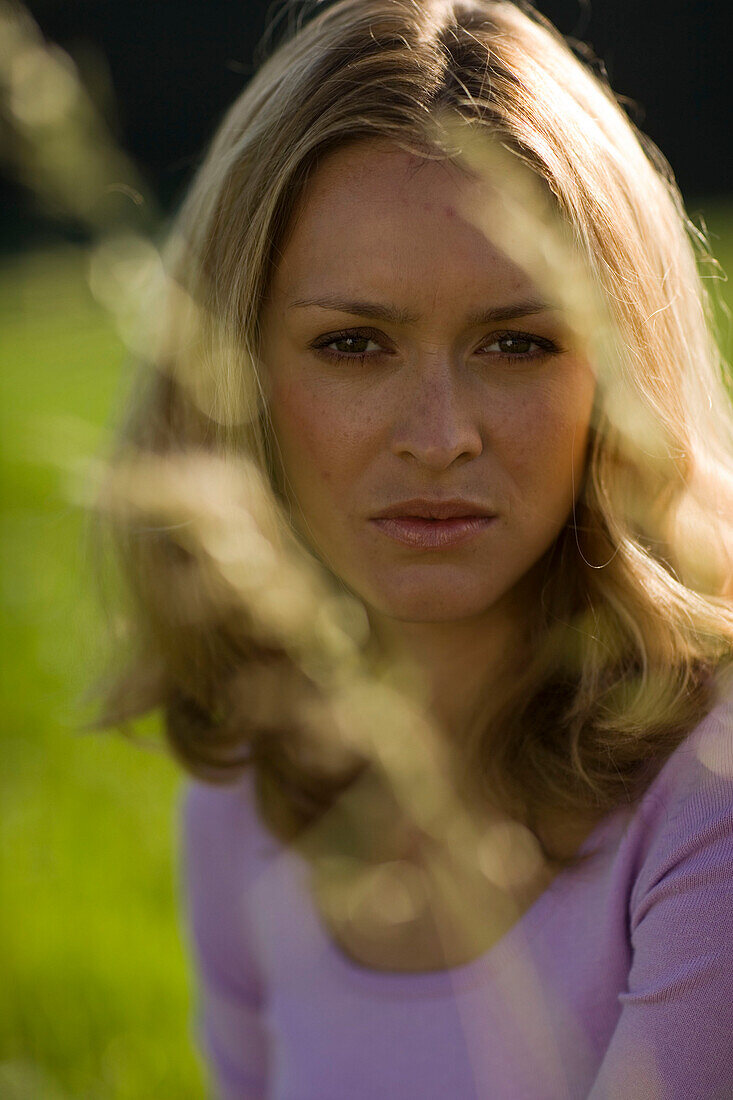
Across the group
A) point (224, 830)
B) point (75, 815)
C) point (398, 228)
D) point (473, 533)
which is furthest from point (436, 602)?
point (75, 815)

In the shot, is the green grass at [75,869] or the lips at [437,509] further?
the green grass at [75,869]

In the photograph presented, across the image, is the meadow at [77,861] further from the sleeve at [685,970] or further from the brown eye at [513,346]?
the sleeve at [685,970]

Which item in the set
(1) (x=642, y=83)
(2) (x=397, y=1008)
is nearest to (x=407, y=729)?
(2) (x=397, y=1008)

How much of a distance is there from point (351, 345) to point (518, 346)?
0.91 ft

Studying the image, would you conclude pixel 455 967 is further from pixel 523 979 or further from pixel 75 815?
pixel 75 815

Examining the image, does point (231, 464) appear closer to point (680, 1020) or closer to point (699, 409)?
point (699, 409)

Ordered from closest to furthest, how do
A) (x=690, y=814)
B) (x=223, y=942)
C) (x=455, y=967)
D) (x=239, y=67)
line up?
(x=690, y=814) → (x=455, y=967) → (x=223, y=942) → (x=239, y=67)

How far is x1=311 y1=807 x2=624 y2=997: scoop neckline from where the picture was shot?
1819 mm

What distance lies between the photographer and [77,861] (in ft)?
12.1

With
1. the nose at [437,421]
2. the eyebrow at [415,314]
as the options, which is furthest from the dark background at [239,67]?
the nose at [437,421]

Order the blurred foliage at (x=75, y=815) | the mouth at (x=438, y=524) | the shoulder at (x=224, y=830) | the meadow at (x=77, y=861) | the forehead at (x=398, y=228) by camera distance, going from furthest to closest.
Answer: the meadow at (x=77, y=861)
the shoulder at (x=224, y=830)
the mouth at (x=438, y=524)
the forehead at (x=398, y=228)
the blurred foliage at (x=75, y=815)

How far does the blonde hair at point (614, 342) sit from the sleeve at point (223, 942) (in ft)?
2.16

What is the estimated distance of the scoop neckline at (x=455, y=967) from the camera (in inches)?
71.6

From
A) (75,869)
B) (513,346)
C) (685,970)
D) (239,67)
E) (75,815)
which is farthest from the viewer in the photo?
(75,815)
